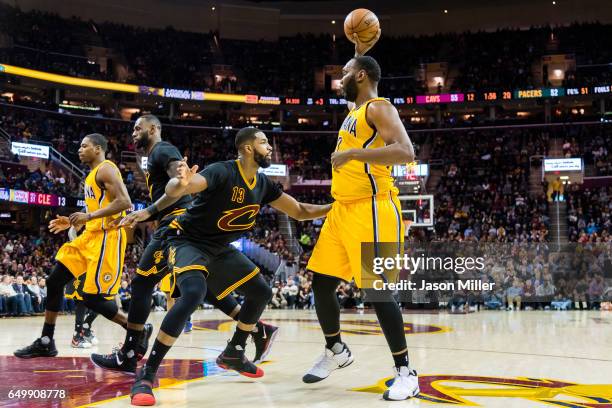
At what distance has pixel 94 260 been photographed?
5.77m

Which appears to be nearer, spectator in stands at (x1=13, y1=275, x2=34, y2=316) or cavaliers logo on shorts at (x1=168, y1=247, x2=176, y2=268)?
cavaliers logo on shorts at (x1=168, y1=247, x2=176, y2=268)

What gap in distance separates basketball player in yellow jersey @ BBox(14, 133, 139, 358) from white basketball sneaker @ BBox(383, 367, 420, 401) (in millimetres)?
2861

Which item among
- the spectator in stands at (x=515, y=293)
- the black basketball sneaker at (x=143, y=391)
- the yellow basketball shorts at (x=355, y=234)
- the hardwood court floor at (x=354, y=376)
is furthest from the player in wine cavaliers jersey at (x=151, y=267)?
the spectator in stands at (x=515, y=293)

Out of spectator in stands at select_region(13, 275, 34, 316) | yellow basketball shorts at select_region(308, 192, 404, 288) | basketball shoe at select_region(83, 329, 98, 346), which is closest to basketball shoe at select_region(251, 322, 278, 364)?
yellow basketball shorts at select_region(308, 192, 404, 288)

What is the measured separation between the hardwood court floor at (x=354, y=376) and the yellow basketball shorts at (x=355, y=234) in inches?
31.1

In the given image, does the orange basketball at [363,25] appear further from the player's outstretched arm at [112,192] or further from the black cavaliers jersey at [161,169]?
the player's outstretched arm at [112,192]

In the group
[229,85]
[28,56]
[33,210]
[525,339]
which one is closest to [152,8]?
[229,85]

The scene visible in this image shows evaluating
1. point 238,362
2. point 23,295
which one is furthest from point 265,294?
point 23,295

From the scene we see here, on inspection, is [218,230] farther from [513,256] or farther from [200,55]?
[200,55]

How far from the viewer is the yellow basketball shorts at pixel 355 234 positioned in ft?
13.6

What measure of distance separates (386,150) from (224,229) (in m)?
1.33

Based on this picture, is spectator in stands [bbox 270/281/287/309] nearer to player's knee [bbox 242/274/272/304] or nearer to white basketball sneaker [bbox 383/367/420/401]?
player's knee [bbox 242/274/272/304]

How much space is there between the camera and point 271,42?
38.3 meters

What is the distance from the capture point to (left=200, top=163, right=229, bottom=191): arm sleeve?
14.1 feet
